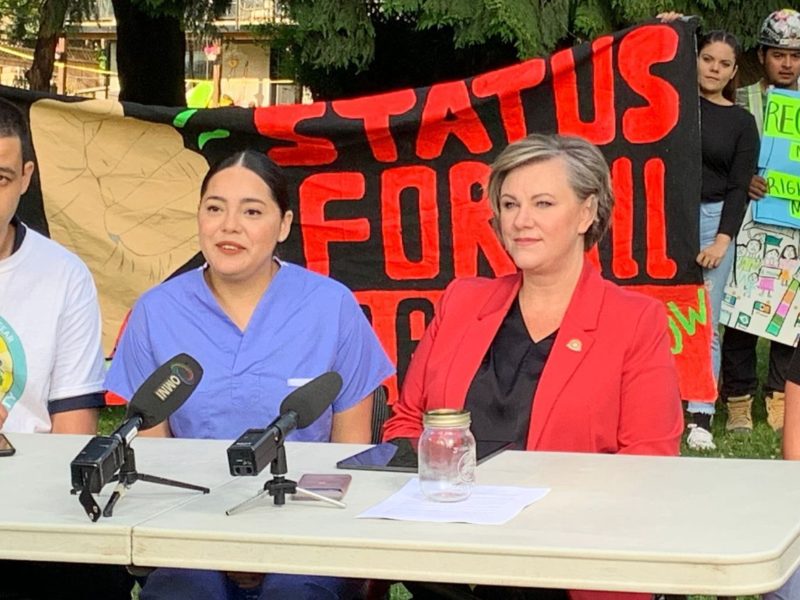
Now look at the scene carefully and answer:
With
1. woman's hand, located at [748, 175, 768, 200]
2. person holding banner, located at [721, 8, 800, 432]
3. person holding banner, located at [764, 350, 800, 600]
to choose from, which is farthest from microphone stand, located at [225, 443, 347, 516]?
woman's hand, located at [748, 175, 768, 200]

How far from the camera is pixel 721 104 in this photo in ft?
20.0

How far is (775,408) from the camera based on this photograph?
669 centimetres

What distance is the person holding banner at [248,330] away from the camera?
3.23m

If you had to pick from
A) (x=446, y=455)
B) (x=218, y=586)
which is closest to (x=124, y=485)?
(x=218, y=586)

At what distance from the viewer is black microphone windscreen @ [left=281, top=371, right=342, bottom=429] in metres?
2.33

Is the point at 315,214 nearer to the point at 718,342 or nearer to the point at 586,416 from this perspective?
the point at 718,342

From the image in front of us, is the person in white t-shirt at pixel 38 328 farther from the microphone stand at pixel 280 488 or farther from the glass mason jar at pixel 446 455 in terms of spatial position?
the glass mason jar at pixel 446 455

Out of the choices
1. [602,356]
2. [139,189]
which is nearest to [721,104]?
[139,189]

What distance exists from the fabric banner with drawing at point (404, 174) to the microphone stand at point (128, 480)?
11.2 ft

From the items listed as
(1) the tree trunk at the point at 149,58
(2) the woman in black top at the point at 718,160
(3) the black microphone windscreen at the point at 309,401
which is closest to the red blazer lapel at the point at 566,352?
(3) the black microphone windscreen at the point at 309,401

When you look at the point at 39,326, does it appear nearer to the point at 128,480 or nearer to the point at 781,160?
the point at 128,480

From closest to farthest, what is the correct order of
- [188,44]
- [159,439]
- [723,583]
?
[723,583] → [159,439] → [188,44]

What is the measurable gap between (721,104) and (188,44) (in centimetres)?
426

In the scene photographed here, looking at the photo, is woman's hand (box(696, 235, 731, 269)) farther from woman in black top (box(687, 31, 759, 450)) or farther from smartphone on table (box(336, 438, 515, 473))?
smartphone on table (box(336, 438, 515, 473))
